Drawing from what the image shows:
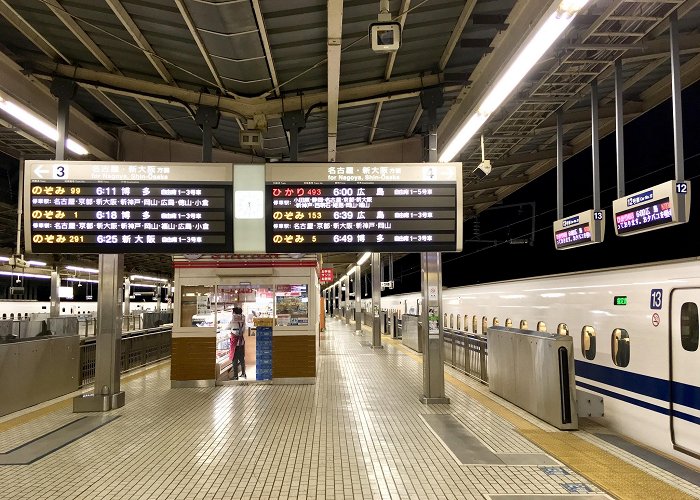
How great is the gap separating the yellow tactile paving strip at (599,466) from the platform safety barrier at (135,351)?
881 cm

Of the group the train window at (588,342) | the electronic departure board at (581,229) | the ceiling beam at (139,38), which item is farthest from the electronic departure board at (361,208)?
the electronic departure board at (581,229)

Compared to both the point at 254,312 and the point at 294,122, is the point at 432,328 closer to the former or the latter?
the point at 294,122

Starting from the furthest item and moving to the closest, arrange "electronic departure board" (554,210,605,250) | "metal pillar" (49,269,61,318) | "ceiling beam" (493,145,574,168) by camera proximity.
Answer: "metal pillar" (49,269,61,318) → "ceiling beam" (493,145,574,168) → "electronic departure board" (554,210,605,250)

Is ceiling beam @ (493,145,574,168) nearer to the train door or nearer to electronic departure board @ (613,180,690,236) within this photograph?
electronic departure board @ (613,180,690,236)

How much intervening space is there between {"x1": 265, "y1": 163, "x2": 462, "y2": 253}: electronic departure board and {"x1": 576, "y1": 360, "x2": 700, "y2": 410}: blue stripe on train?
2731 millimetres

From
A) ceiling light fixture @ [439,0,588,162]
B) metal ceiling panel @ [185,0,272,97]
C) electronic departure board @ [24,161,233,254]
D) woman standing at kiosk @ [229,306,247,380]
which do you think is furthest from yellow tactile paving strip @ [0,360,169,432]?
ceiling light fixture @ [439,0,588,162]

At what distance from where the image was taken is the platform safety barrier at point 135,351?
12.2 m

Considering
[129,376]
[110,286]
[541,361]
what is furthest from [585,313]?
[129,376]

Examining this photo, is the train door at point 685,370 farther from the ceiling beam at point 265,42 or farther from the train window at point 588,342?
the ceiling beam at point 265,42

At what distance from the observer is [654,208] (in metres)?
7.30

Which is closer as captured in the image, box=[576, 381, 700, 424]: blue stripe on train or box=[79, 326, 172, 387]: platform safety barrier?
box=[576, 381, 700, 424]: blue stripe on train

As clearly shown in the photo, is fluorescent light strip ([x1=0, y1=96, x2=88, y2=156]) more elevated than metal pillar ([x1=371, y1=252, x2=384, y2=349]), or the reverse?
fluorescent light strip ([x1=0, y1=96, x2=88, y2=156])

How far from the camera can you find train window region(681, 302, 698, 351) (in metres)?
6.03

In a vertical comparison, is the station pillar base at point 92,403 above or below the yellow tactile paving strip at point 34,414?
above
